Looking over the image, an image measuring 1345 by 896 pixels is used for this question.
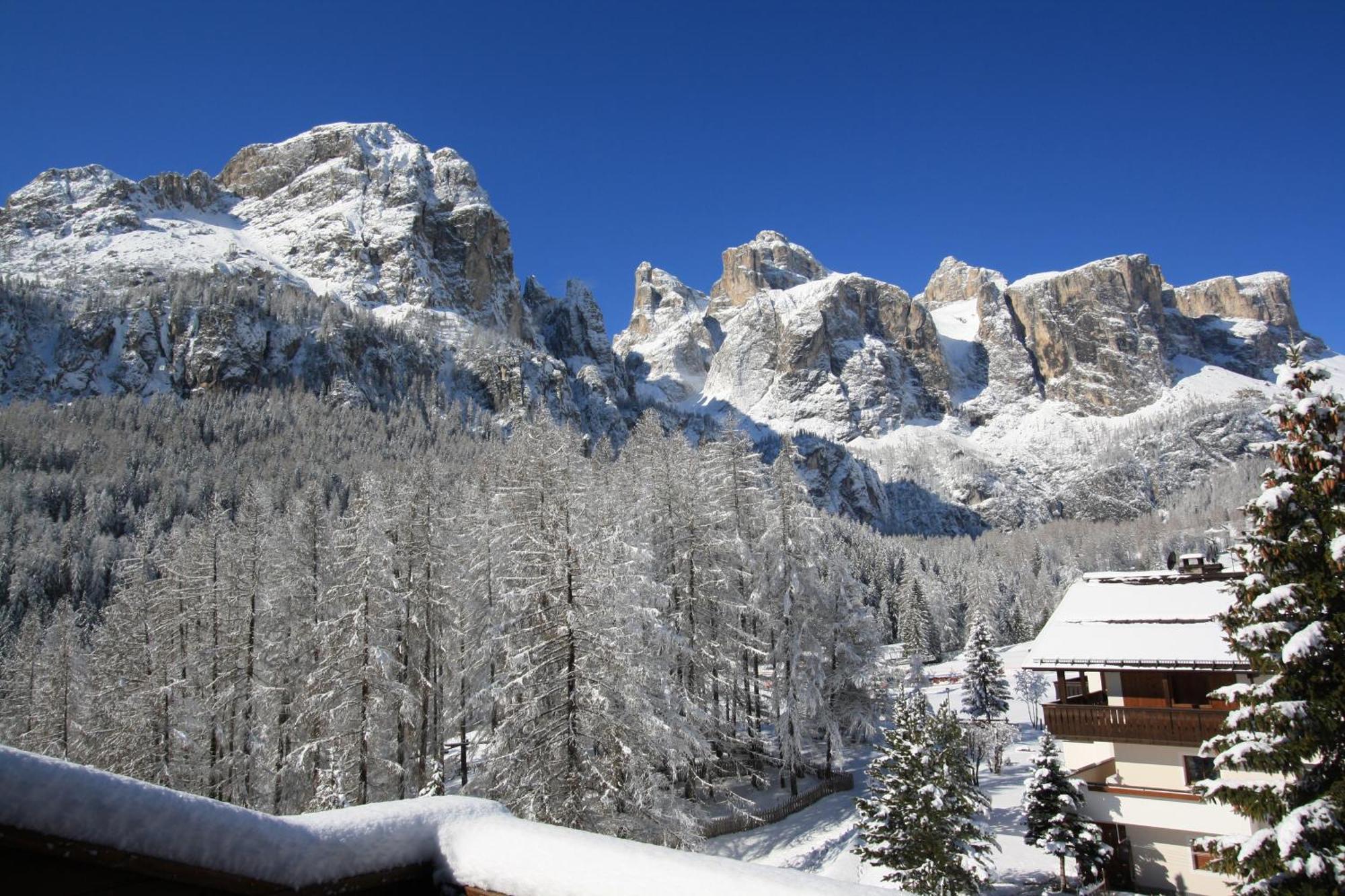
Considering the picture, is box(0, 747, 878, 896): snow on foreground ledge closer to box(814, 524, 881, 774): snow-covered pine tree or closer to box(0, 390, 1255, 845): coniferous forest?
box(0, 390, 1255, 845): coniferous forest

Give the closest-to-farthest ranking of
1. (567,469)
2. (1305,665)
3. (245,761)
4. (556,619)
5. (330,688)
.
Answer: (1305,665)
(556,619)
(567,469)
(330,688)
(245,761)

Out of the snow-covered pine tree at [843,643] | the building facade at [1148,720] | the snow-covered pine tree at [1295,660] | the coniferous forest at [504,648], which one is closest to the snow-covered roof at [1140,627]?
the building facade at [1148,720]

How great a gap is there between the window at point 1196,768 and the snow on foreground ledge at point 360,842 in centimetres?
1938

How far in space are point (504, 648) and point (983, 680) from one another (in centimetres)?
3972

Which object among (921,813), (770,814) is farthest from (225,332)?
(921,813)

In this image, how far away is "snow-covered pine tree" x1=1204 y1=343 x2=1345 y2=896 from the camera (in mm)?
8711

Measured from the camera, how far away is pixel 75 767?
205cm

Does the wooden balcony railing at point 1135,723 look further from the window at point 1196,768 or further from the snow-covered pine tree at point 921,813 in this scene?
the snow-covered pine tree at point 921,813

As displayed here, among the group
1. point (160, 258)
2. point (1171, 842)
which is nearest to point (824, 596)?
A: point (1171, 842)

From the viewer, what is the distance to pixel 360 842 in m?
2.63

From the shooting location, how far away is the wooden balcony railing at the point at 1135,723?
53.8 ft

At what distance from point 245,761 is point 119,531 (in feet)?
284

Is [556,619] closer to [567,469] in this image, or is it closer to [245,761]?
[567,469]

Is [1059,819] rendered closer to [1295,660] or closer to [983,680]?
[1295,660]
